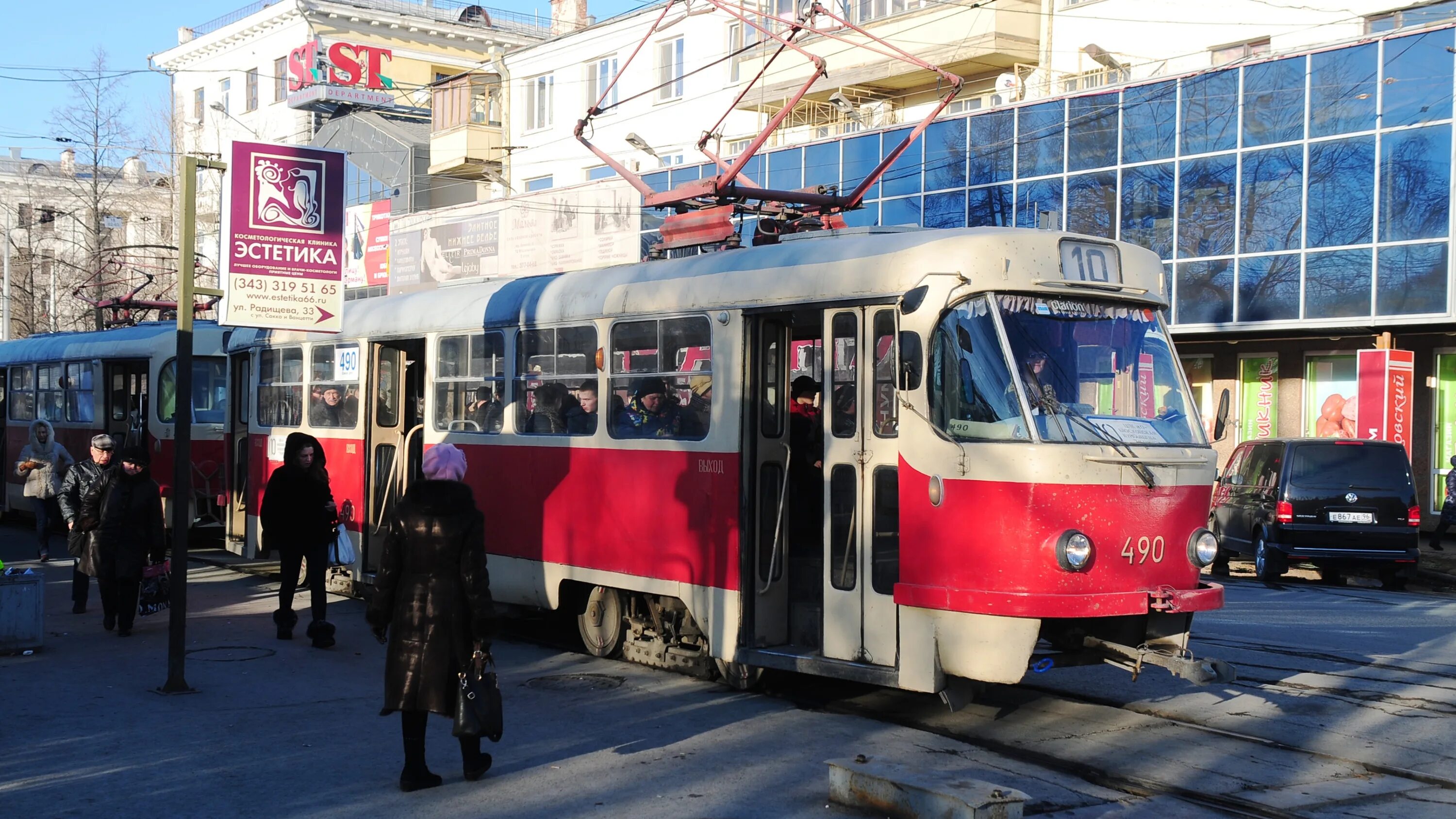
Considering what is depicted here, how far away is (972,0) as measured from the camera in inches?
1184

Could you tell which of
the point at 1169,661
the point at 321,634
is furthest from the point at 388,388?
the point at 1169,661

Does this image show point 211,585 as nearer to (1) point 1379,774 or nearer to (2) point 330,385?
(2) point 330,385

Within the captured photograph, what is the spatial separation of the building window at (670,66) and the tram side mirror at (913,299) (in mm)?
33088

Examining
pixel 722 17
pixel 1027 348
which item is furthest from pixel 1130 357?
pixel 722 17

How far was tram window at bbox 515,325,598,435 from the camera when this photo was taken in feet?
36.5

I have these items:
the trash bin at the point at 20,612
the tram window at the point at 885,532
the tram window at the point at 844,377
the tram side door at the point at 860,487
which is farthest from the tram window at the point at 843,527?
the trash bin at the point at 20,612

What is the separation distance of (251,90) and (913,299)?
62066 mm

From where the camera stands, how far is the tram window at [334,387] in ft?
46.9

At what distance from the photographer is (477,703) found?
7055 mm

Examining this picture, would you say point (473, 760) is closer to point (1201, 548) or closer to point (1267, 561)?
point (1201, 548)

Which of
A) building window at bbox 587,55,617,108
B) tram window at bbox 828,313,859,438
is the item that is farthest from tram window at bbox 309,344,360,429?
building window at bbox 587,55,617,108

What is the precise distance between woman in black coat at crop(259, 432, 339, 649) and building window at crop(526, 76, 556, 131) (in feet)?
115

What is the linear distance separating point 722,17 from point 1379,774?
109 ft

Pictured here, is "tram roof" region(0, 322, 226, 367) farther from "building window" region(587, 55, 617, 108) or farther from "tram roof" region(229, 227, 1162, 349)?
"building window" region(587, 55, 617, 108)
